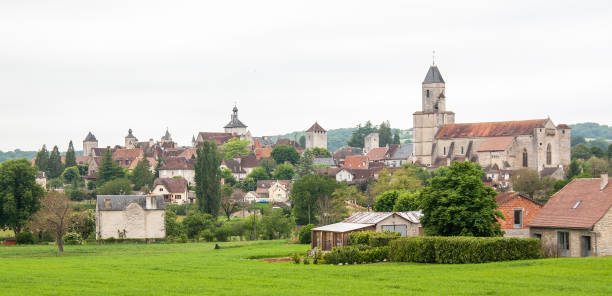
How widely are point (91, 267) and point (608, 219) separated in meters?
Result: 20.1

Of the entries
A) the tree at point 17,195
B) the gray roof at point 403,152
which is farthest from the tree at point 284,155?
the tree at point 17,195

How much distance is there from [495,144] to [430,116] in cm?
1337

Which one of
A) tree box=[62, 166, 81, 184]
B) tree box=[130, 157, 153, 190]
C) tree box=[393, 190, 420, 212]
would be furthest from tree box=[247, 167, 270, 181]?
tree box=[393, 190, 420, 212]

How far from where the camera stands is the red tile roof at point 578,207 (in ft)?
114

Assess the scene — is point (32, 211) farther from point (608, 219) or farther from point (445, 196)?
point (608, 219)

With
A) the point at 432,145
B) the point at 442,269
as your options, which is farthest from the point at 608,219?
the point at 432,145

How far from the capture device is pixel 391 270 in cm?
2864

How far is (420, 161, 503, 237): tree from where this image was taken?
120 ft

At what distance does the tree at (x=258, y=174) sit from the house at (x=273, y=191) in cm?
850

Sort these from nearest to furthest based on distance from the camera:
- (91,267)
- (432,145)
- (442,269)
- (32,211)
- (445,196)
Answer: (442,269)
(91,267)
(445,196)
(32,211)
(432,145)

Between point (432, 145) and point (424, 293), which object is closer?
point (424, 293)

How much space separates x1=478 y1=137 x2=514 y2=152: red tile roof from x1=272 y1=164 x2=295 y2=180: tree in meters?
29.5

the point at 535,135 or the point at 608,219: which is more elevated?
the point at 535,135

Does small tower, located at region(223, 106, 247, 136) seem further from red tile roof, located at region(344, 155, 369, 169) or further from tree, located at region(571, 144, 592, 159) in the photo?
tree, located at region(571, 144, 592, 159)
